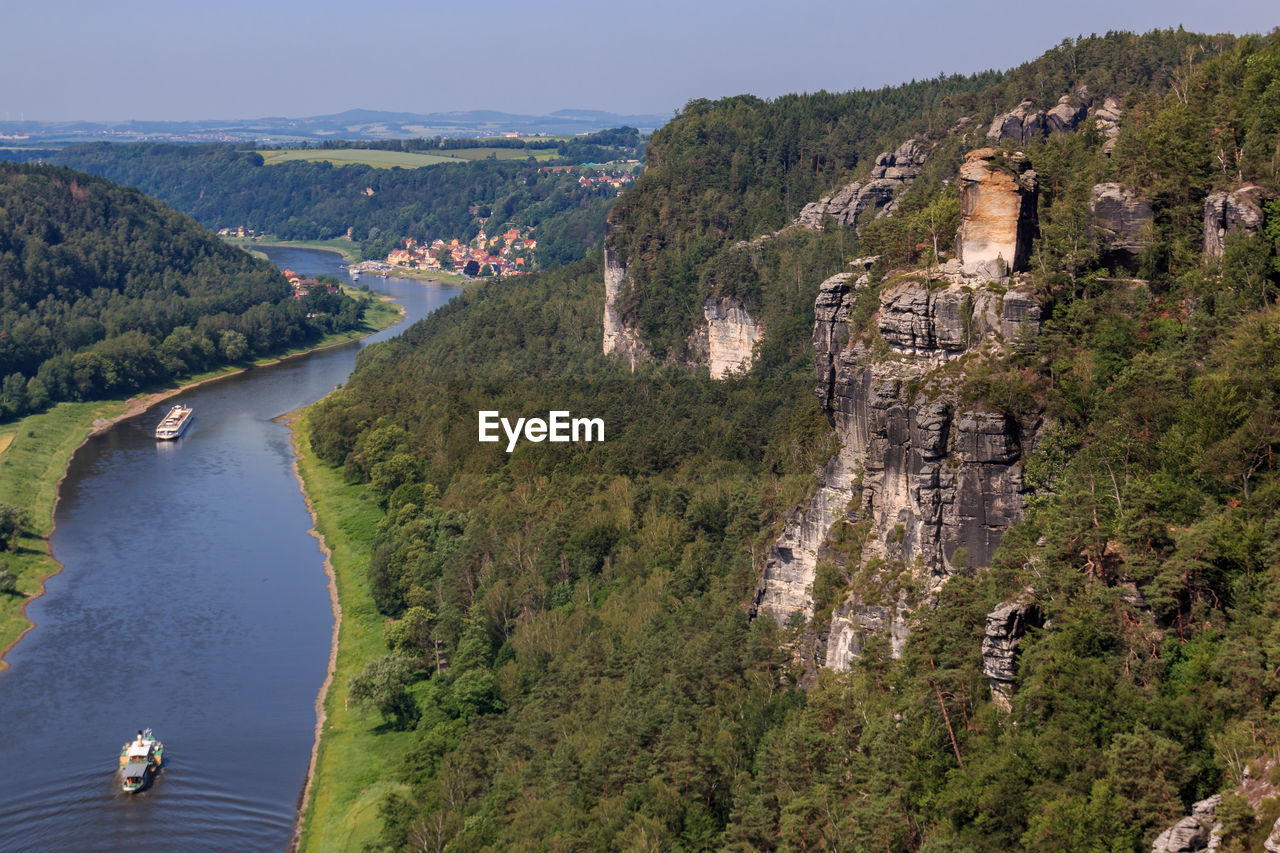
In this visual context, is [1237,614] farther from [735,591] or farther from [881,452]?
[735,591]

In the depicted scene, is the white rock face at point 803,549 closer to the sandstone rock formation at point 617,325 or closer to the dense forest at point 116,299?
the sandstone rock formation at point 617,325

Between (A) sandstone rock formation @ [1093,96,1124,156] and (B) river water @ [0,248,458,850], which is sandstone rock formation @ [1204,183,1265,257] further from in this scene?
(B) river water @ [0,248,458,850]

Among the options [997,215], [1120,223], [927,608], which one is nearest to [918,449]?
[927,608]

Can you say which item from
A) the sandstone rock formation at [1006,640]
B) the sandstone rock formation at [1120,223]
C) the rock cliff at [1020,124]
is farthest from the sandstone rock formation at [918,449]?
the rock cliff at [1020,124]

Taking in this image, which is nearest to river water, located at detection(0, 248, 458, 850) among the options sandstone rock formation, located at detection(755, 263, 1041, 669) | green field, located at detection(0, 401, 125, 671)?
green field, located at detection(0, 401, 125, 671)

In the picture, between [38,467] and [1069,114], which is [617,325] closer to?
[1069,114]

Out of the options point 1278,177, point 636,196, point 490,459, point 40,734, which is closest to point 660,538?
point 490,459
